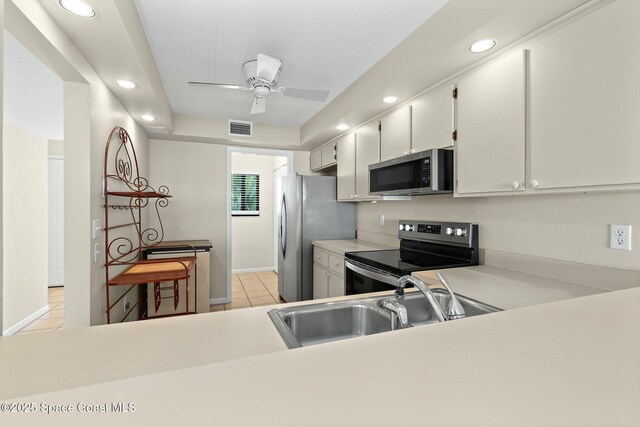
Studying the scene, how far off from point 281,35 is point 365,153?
1.34 metres

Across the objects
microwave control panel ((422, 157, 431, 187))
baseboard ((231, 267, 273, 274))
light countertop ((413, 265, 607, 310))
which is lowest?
baseboard ((231, 267, 273, 274))

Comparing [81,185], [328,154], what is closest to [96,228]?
[81,185]

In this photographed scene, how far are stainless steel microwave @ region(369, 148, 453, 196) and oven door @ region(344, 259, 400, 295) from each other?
2.05ft

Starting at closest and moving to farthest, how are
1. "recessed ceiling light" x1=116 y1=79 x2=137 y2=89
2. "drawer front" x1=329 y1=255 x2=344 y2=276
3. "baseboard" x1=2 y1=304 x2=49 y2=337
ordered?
"recessed ceiling light" x1=116 y1=79 x2=137 y2=89, "drawer front" x1=329 y1=255 x2=344 y2=276, "baseboard" x1=2 y1=304 x2=49 y2=337

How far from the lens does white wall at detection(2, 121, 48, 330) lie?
3039mm

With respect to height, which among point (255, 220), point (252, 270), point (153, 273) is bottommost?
point (252, 270)

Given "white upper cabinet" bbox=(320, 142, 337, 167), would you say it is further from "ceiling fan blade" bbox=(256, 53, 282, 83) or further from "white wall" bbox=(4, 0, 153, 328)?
"white wall" bbox=(4, 0, 153, 328)

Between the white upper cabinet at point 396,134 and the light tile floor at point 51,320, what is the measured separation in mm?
3766

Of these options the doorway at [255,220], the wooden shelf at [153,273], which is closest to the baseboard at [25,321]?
the wooden shelf at [153,273]

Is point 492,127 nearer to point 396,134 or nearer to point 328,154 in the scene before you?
point 396,134

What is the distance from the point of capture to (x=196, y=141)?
3.88 meters

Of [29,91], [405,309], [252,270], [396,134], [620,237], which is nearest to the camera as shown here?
[405,309]

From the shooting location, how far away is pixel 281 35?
6.41 feet

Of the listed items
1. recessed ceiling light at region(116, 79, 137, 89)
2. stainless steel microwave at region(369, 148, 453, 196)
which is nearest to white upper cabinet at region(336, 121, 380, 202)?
stainless steel microwave at region(369, 148, 453, 196)
